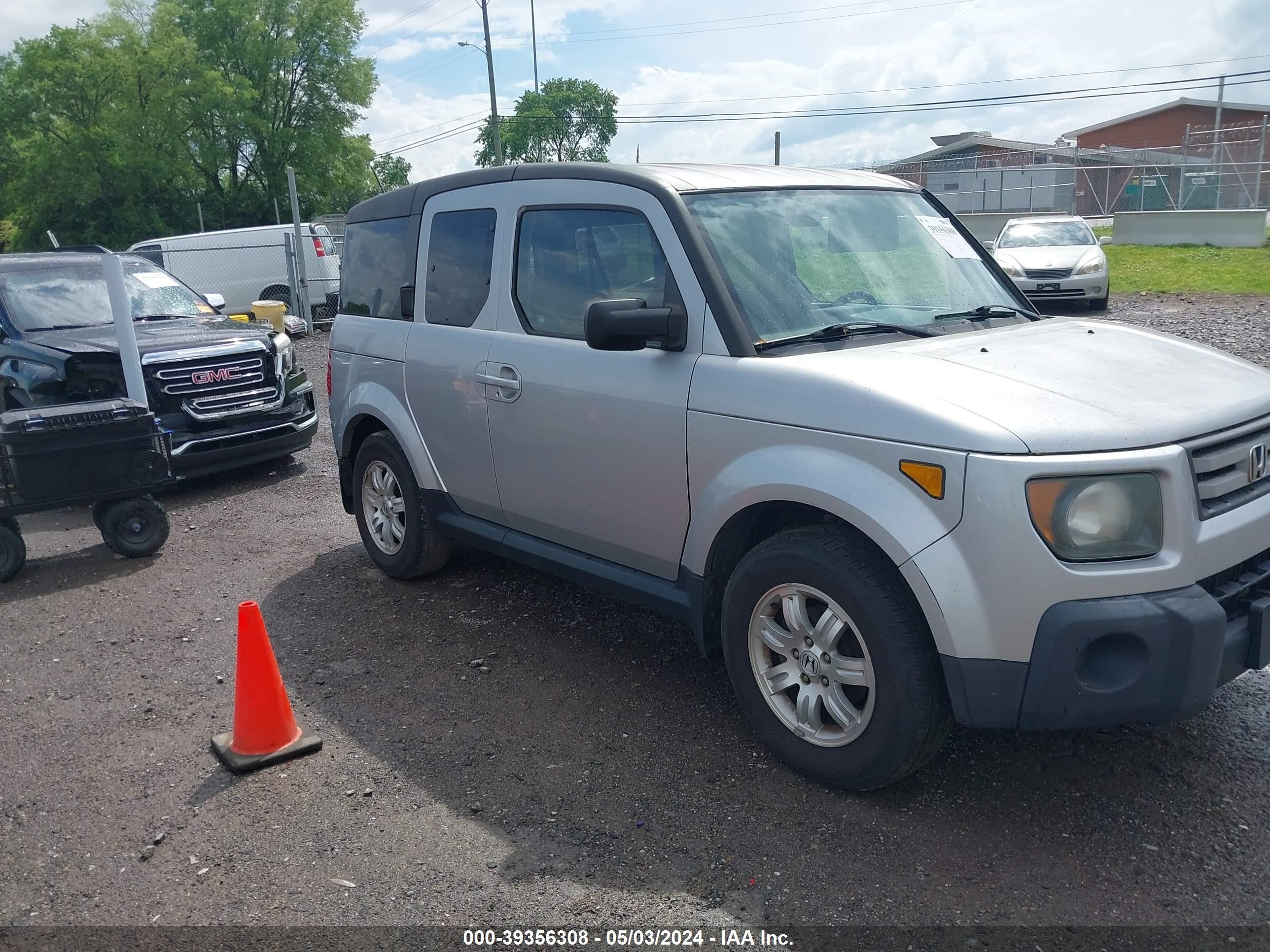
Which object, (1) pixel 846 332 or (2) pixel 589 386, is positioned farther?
(2) pixel 589 386

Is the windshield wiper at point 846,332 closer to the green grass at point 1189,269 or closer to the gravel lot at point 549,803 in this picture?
the gravel lot at point 549,803

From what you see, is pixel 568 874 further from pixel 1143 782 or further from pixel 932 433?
pixel 1143 782

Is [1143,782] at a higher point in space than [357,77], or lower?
lower

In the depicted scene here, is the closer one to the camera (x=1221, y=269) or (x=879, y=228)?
(x=879, y=228)

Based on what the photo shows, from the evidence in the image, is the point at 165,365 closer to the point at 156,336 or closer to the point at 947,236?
the point at 156,336

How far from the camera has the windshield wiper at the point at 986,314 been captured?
4.17 m

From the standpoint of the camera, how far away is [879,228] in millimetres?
4406

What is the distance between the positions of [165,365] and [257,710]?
5184mm

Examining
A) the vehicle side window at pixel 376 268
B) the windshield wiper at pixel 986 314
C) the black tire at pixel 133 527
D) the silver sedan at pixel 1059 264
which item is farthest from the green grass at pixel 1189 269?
the black tire at pixel 133 527

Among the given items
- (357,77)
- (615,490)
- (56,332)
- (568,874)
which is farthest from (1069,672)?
(357,77)

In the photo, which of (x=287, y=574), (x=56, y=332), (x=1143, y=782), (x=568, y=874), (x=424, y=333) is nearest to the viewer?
(x=568, y=874)

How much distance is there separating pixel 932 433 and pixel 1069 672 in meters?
0.78

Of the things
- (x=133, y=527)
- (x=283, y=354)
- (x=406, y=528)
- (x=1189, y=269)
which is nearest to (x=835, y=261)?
(x=406, y=528)

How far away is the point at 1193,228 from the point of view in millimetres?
24609
